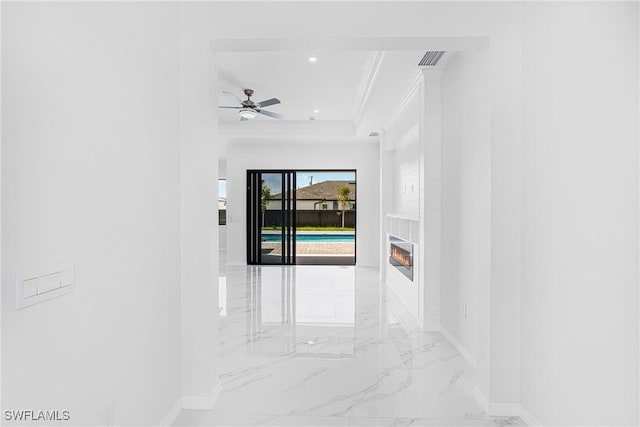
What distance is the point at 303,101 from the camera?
5832mm

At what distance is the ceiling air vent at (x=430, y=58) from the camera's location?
3.38 metres

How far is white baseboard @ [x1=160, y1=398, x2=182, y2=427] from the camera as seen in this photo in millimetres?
2061

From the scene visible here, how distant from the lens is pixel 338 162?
8047mm

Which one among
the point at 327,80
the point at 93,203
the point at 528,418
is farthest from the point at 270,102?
the point at 528,418

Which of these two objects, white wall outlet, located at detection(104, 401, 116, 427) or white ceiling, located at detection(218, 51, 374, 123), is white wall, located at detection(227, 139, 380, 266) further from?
white wall outlet, located at detection(104, 401, 116, 427)

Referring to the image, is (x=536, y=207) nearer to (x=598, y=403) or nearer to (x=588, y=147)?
(x=588, y=147)

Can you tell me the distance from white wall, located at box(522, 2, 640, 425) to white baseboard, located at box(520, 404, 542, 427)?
0.03 meters

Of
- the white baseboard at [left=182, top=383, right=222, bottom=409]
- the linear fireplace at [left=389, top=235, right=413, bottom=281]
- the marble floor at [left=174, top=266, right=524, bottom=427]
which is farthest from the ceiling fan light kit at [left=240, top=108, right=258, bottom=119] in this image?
the white baseboard at [left=182, top=383, right=222, bottom=409]

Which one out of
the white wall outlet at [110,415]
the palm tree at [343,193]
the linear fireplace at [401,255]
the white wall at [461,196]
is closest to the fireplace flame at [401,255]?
A: the linear fireplace at [401,255]

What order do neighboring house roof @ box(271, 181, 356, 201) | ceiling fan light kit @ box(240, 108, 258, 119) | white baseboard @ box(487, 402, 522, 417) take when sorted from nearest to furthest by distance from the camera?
1. white baseboard @ box(487, 402, 522, 417)
2. ceiling fan light kit @ box(240, 108, 258, 119)
3. neighboring house roof @ box(271, 181, 356, 201)

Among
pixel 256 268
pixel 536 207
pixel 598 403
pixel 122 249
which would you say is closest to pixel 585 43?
pixel 536 207

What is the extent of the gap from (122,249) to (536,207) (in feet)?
7.10

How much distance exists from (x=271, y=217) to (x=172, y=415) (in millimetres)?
6144

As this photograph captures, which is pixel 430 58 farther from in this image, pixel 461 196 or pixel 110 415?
pixel 110 415
